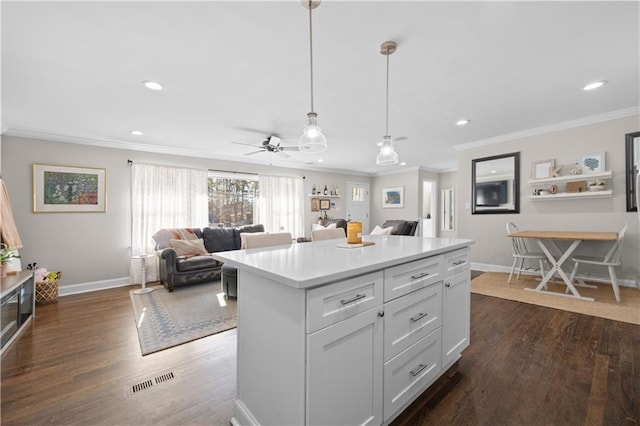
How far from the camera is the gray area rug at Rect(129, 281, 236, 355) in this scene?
2479 mm

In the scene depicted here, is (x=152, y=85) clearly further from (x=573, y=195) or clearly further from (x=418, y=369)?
(x=573, y=195)

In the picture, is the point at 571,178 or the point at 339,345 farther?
the point at 571,178

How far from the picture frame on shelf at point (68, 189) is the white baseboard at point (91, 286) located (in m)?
1.13

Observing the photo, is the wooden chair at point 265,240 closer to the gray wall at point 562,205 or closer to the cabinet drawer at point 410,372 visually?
the cabinet drawer at point 410,372

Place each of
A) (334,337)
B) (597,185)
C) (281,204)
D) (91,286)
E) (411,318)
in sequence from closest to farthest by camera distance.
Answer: (334,337) < (411,318) < (597,185) < (91,286) < (281,204)

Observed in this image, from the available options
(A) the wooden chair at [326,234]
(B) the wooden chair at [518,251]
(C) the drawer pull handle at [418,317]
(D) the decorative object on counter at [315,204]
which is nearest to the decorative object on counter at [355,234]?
(C) the drawer pull handle at [418,317]

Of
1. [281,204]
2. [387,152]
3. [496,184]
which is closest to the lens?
[387,152]

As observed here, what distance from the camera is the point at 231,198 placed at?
5770mm

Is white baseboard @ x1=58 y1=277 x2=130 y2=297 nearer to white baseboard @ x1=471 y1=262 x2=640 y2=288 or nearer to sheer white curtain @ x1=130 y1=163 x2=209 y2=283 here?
sheer white curtain @ x1=130 y1=163 x2=209 y2=283

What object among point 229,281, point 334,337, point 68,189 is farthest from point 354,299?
point 68,189

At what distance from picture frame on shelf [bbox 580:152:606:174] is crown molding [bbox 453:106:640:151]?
47cm

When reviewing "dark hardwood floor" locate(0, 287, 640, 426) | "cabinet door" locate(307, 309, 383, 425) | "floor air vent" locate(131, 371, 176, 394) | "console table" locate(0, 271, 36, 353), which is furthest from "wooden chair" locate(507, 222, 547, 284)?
"console table" locate(0, 271, 36, 353)

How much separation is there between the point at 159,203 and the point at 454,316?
4.88 m

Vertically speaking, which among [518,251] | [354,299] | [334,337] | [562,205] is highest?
[562,205]
